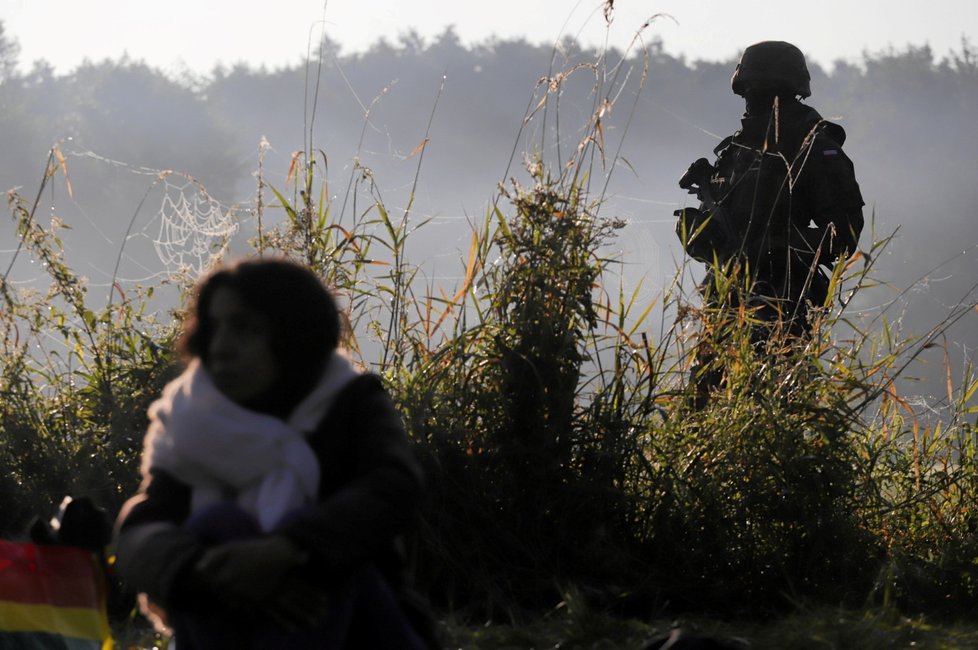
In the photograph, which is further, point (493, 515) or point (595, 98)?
point (595, 98)

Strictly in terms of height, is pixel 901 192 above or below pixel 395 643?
above

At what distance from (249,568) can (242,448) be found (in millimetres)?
247

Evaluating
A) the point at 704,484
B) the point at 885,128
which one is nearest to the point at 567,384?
the point at 704,484

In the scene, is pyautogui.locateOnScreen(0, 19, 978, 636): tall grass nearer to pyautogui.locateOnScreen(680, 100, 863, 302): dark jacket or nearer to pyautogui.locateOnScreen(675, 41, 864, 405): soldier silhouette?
pyautogui.locateOnScreen(675, 41, 864, 405): soldier silhouette

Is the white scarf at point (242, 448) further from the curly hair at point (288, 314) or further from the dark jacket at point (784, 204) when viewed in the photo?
the dark jacket at point (784, 204)

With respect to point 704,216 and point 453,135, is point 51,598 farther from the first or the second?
point 453,135

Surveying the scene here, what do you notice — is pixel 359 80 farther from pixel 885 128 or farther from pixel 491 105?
pixel 885 128

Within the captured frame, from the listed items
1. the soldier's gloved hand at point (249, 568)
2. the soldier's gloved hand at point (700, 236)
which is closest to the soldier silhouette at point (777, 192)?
the soldier's gloved hand at point (700, 236)

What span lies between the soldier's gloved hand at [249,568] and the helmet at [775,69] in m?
5.04

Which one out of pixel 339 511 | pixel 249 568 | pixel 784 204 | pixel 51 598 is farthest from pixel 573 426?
pixel 784 204

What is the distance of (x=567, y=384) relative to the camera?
162 inches

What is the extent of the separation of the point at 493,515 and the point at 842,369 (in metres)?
1.14

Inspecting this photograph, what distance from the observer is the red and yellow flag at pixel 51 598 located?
8.73 ft

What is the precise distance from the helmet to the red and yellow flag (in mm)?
4577
